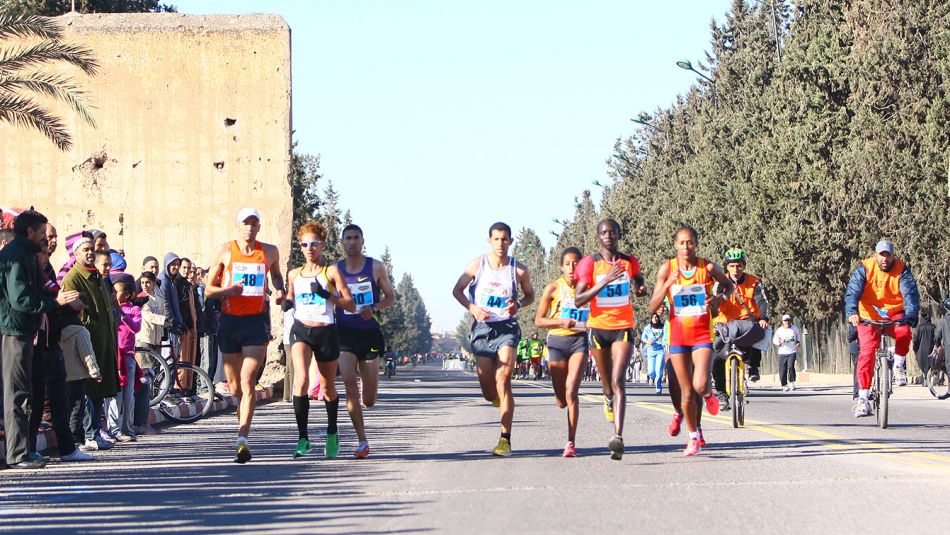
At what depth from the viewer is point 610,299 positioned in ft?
41.7

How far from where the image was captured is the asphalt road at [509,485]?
8.54 m

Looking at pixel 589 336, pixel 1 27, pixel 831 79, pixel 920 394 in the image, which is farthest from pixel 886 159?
pixel 589 336

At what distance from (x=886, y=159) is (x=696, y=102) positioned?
33.2m

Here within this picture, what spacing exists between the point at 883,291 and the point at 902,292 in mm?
223

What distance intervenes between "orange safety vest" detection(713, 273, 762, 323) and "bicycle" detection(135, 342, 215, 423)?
638 centimetres

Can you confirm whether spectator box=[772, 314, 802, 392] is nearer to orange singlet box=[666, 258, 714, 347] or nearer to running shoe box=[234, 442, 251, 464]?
orange singlet box=[666, 258, 714, 347]

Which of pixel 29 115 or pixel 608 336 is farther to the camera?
pixel 29 115

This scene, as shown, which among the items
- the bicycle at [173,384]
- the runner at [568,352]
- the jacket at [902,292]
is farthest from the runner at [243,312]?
the jacket at [902,292]

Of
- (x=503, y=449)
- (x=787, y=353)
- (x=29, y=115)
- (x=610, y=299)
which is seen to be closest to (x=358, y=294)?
(x=503, y=449)

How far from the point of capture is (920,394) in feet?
94.0

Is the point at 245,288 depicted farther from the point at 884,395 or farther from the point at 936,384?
the point at 936,384

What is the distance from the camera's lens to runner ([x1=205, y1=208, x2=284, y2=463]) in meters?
12.8

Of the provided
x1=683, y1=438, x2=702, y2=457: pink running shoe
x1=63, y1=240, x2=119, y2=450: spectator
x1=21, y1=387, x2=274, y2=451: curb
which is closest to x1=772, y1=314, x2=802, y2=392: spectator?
x1=21, y1=387, x2=274, y2=451: curb

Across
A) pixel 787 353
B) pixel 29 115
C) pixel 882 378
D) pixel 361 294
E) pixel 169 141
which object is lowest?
pixel 882 378
